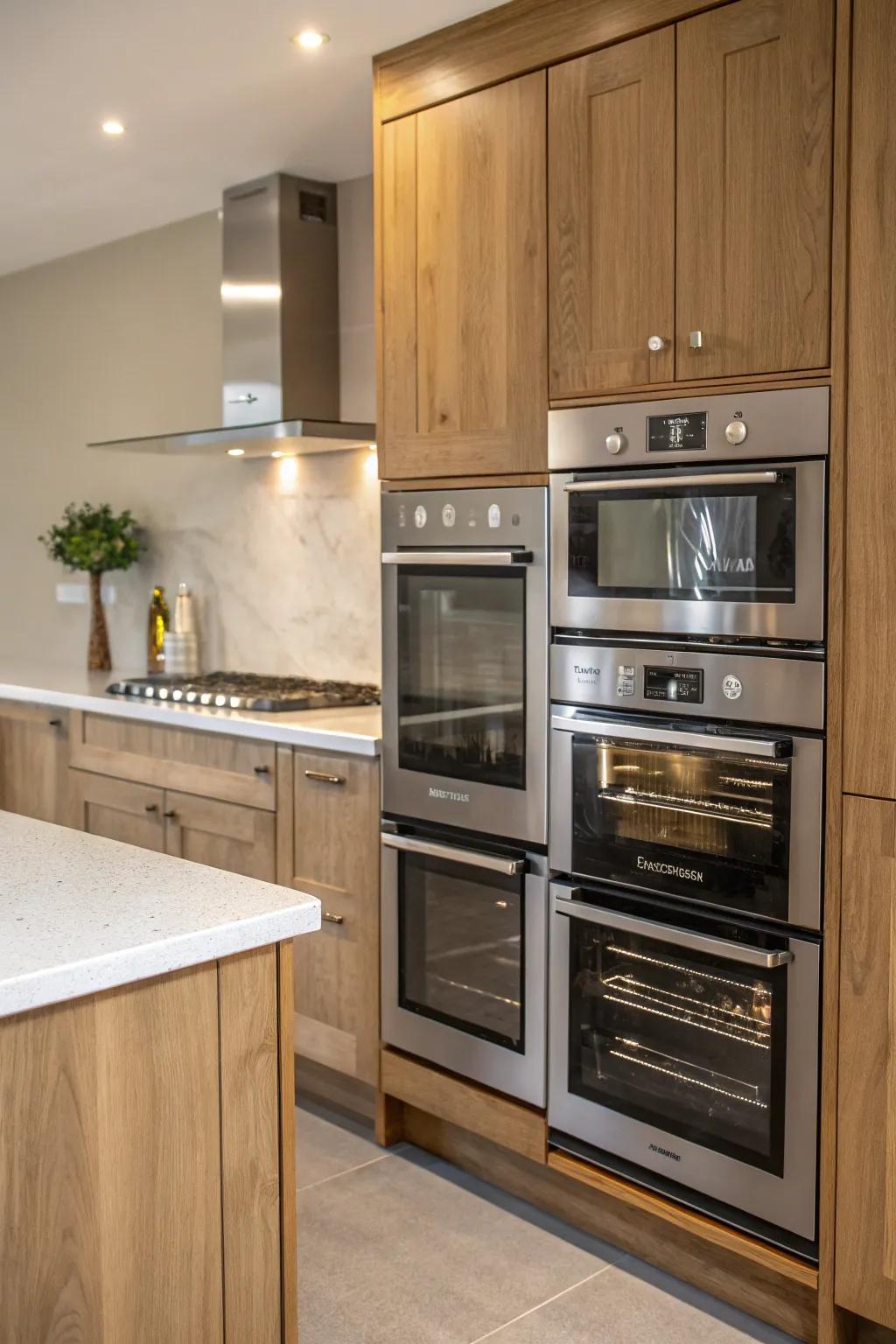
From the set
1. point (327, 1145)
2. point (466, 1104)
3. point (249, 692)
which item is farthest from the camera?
point (249, 692)

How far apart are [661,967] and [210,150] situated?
2.58 meters

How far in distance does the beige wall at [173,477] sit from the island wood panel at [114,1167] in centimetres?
249

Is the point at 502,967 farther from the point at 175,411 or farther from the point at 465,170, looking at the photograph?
the point at 175,411

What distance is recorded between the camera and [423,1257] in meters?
2.56

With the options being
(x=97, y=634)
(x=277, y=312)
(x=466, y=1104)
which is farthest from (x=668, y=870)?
(x=97, y=634)

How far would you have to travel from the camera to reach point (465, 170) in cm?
270

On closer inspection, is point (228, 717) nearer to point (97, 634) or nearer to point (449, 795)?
point (449, 795)

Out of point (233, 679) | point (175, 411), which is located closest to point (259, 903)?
point (233, 679)

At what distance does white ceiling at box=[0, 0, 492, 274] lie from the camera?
267cm

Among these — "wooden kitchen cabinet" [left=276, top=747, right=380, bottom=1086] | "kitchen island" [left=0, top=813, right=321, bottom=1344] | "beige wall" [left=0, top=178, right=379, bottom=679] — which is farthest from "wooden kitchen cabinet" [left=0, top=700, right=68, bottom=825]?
"kitchen island" [left=0, top=813, right=321, bottom=1344]

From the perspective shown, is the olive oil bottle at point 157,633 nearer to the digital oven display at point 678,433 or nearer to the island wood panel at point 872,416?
the digital oven display at point 678,433

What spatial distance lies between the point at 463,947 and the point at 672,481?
3.76 feet

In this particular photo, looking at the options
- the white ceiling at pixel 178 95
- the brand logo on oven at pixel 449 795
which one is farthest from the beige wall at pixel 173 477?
the brand logo on oven at pixel 449 795

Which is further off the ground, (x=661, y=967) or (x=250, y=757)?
(x=250, y=757)
